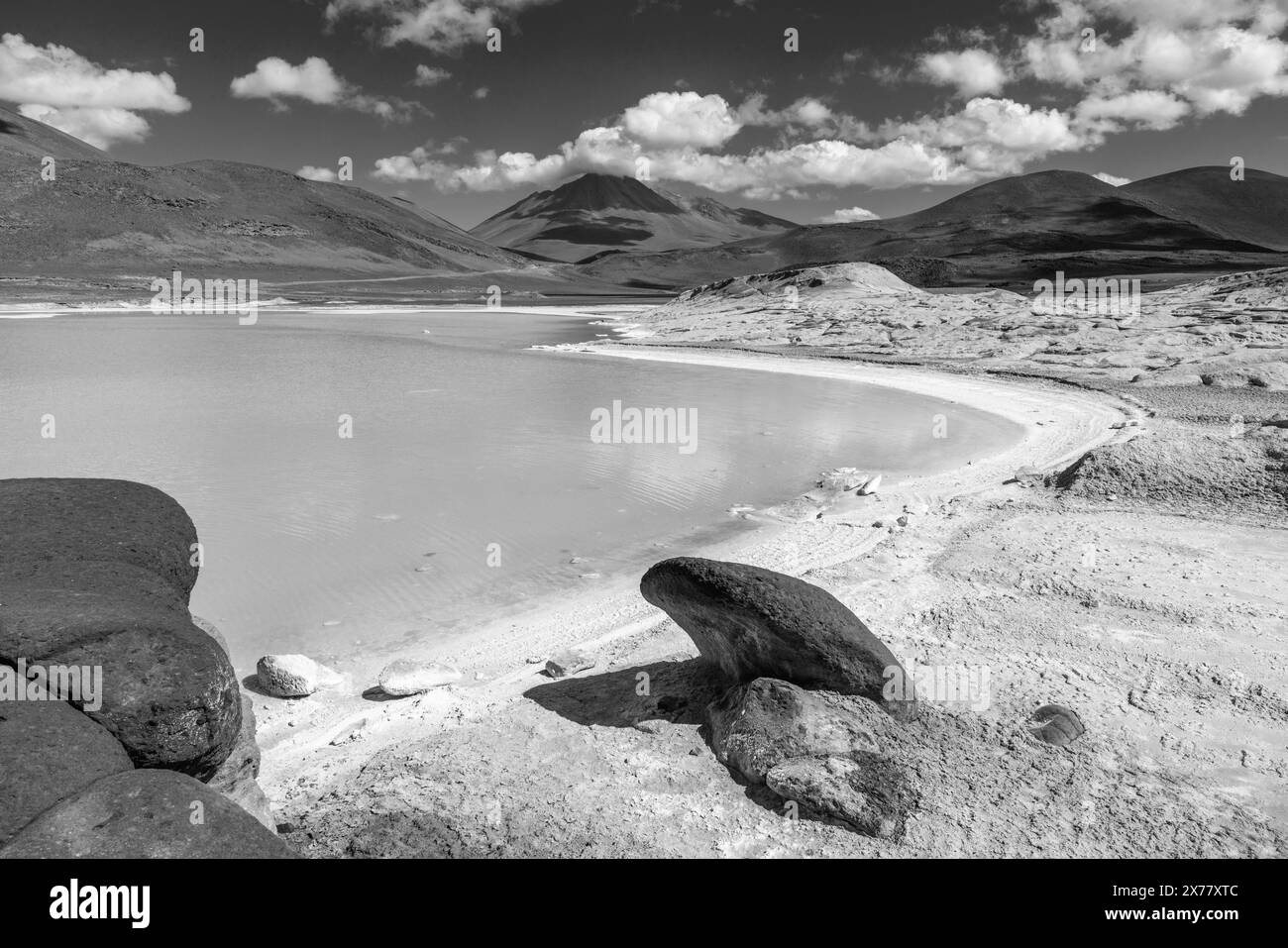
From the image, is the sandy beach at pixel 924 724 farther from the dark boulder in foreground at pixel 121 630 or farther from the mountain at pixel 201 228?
the mountain at pixel 201 228

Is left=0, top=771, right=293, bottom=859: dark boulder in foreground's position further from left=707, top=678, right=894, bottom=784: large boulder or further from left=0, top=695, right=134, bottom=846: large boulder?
left=707, top=678, right=894, bottom=784: large boulder

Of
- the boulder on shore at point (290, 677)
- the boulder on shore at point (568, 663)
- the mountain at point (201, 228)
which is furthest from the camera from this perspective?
the mountain at point (201, 228)

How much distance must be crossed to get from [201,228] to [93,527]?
160557 millimetres

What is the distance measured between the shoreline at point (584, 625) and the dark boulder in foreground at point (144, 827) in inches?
68.9

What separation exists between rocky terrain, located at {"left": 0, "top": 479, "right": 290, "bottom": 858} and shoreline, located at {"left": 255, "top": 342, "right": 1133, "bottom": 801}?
32.7 inches

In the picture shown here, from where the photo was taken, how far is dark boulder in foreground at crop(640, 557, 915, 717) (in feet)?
17.6

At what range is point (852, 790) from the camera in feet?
15.1

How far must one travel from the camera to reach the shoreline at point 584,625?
5.81 m

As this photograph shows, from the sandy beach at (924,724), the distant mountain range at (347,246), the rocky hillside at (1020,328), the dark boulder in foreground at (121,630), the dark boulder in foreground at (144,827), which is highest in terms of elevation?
the distant mountain range at (347,246)

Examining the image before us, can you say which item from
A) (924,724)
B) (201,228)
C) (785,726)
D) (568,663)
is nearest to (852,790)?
(785,726)

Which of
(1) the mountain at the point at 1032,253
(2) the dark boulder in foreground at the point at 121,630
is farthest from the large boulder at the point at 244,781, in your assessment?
(1) the mountain at the point at 1032,253

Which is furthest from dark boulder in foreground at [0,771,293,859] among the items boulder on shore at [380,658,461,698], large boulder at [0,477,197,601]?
boulder on shore at [380,658,461,698]

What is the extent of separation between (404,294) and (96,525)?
335ft

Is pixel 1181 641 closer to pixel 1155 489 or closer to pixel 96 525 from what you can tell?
pixel 1155 489
